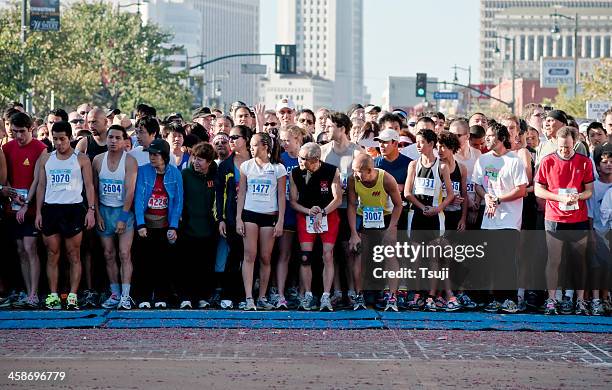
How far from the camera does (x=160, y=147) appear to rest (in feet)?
50.6

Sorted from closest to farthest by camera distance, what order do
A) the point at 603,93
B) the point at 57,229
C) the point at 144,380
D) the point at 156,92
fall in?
the point at 144,380
the point at 57,229
the point at 603,93
the point at 156,92

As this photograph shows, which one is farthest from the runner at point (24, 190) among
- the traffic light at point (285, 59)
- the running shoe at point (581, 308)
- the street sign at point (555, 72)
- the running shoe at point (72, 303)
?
the street sign at point (555, 72)

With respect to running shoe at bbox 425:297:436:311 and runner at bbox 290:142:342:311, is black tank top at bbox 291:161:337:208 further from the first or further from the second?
running shoe at bbox 425:297:436:311

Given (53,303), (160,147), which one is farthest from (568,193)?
(53,303)

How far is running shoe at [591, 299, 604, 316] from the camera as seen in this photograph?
15.5 metres

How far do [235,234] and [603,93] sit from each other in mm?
51910

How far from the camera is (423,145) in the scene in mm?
15664

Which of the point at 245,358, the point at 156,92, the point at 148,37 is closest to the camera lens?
the point at 245,358

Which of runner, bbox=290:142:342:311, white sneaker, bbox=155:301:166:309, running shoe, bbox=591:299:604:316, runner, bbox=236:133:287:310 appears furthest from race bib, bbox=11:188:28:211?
running shoe, bbox=591:299:604:316

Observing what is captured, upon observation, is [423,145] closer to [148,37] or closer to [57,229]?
[57,229]

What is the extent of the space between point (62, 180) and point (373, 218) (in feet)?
11.3

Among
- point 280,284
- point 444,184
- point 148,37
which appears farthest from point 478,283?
point 148,37

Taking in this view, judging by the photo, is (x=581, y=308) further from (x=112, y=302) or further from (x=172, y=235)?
(x=112, y=302)

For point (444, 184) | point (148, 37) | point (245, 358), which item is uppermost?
point (148, 37)
